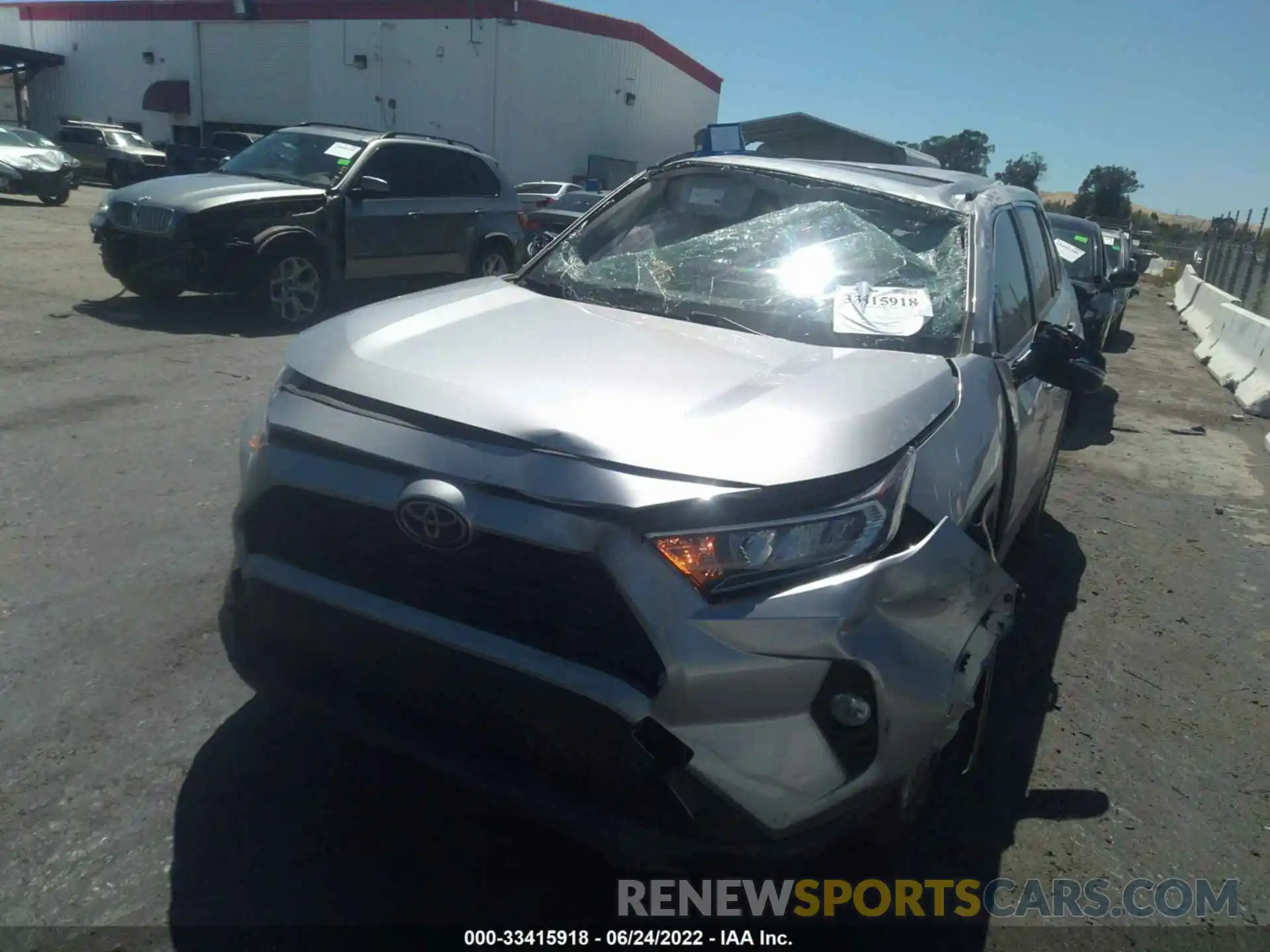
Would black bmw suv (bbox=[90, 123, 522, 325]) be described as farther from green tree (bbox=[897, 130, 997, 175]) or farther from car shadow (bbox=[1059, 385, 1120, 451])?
green tree (bbox=[897, 130, 997, 175])

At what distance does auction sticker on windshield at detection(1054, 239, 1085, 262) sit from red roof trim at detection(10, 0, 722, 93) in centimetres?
2613

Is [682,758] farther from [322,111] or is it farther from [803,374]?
[322,111]

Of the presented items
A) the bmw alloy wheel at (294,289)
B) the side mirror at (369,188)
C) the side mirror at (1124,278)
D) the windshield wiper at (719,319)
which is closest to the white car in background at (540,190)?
the side mirror at (369,188)

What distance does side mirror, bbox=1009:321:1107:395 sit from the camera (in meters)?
3.20

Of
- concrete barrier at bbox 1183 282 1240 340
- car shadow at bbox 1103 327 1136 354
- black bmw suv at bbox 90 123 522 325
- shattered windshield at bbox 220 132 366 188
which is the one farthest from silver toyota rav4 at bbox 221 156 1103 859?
concrete barrier at bbox 1183 282 1240 340

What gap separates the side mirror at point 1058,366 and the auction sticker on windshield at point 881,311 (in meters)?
0.37

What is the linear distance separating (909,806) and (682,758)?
0.76m

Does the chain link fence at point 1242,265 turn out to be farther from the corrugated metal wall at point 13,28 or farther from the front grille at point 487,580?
the corrugated metal wall at point 13,28

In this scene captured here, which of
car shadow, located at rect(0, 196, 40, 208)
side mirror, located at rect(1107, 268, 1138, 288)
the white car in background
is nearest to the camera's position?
side mirror, located at rect(1107, 268, 1138, 288)

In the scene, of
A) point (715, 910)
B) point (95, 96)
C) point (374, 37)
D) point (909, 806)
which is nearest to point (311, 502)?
point (715, 910)

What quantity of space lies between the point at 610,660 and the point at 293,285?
8.12 metres

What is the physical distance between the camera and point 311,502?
232 centimetres

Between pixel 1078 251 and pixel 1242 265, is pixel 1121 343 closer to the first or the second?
pixel 1078 251

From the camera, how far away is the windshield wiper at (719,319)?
3078 mm
